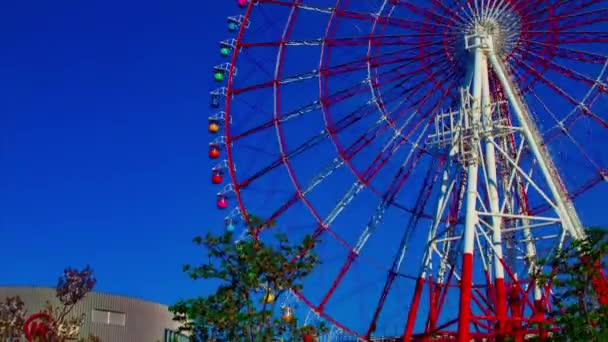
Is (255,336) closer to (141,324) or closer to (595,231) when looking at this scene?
(595,231)

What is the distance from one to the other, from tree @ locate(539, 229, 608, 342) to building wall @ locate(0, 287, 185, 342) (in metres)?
24.5

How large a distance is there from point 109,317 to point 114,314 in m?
0.42

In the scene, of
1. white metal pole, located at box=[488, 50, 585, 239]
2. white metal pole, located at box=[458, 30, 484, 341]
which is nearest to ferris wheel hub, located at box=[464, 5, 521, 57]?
white metal pole, located at box=[458, 30, 484, 341]

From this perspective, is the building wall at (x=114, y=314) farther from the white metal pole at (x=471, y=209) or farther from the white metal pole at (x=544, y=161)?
the white metal pole at (x=544, y=161)

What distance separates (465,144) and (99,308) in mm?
21985

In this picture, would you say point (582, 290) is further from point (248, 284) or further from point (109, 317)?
point (109, 317)

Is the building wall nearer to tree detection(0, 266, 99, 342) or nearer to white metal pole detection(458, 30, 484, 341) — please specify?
tree detection(0, 266, 99, 342)

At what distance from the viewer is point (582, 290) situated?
29.8m

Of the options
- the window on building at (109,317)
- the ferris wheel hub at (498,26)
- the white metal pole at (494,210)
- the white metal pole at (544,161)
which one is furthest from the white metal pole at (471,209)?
the window on building at (109,317)

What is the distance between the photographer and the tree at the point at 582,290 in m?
29.0

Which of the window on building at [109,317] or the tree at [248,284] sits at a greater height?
the window on building at [109,317]

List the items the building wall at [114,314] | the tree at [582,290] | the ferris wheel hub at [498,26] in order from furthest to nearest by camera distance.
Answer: the building wall at [114,314], the ferris wheel hub at [498,26], the tree at [582,290]

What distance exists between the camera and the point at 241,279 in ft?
97.6

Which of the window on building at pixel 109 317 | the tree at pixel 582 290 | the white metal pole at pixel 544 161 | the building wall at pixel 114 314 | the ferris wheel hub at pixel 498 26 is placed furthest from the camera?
the window on building at pixel 109 317
